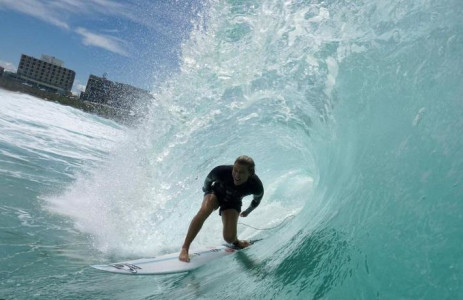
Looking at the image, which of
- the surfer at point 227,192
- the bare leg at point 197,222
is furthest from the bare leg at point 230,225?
the bare leg at point 197,222

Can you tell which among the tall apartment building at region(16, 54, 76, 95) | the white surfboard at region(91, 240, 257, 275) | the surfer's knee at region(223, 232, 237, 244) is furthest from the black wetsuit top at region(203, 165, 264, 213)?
the tall apartment building at region(16, 54, 76, 95)

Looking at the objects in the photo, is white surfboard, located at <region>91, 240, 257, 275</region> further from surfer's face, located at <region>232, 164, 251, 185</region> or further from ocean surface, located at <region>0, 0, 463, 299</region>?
surfer's face, located at <region>232, 164, 251, 185</region>

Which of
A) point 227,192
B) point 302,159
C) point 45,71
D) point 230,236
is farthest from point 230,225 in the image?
point 45,71

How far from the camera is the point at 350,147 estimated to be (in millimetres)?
5594

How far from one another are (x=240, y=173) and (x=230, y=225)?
997 mm

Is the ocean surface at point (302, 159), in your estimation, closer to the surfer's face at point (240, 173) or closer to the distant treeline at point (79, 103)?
the surfer's face at point (240, 173)

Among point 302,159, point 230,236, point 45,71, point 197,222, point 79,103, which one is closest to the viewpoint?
point 197,222

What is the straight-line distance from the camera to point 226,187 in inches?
212

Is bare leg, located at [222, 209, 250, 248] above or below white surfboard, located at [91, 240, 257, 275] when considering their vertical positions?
above

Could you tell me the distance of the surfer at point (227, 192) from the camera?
5082 millimetres

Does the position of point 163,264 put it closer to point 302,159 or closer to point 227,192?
point 227,192

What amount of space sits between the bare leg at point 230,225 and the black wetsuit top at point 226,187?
78 mm

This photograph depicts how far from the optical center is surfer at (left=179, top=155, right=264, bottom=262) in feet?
16.7

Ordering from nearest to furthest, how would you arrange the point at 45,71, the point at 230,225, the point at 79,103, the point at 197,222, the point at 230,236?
the point at 197,222, the point at 230,225, the point at 230,236, the point at 79,103, the point at 45,71
